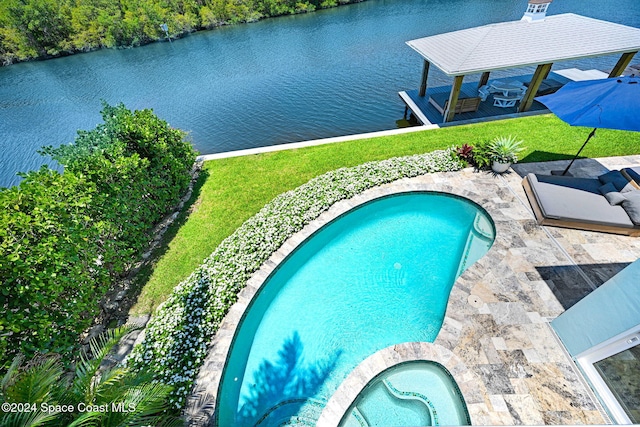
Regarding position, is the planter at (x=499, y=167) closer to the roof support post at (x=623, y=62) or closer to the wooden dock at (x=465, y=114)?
the wooden dock at (x=465, y=114)

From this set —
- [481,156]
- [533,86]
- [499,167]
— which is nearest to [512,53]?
[533,86]

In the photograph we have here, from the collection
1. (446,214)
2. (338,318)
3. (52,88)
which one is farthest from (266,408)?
(52,88)

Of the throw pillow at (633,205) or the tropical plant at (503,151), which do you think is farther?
the tropical plant at (503,151)

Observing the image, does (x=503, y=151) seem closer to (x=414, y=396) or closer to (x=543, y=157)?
(x=543, y=157)

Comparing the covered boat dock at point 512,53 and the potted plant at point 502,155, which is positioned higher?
the covered boat dock at point 512,53

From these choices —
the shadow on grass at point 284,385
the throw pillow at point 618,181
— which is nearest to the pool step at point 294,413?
the shadow on grass at point 284,385

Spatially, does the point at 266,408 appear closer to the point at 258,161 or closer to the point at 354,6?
the point at 258,161

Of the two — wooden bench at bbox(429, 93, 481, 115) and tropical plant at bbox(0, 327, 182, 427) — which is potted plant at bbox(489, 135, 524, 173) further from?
tropical plant at bbox(0, 327, 182, 427)
